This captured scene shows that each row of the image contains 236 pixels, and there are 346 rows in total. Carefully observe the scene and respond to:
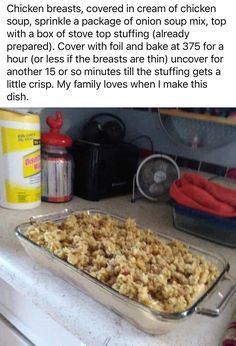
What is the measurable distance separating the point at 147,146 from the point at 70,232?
54 cm

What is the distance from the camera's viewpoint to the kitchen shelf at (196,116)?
2.68 feet

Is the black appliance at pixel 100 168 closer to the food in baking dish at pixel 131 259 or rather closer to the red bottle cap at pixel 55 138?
the red bottle cap at pixel 55 138

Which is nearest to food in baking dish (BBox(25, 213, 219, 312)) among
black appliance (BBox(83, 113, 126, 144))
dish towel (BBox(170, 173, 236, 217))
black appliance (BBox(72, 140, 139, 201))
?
dish towel (BBox(170, 173, 236, 217))

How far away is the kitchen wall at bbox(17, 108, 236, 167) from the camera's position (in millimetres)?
913

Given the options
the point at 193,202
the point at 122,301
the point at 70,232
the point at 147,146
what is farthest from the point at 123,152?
the point at 122,301

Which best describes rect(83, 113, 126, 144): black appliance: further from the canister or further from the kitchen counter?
the kitchen counter

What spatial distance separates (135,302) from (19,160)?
1.62 ft

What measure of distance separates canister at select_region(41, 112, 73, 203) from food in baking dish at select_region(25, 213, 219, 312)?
229 mm

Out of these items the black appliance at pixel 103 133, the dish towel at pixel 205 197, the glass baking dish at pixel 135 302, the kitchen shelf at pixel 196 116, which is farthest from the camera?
the black appliance at pixel 103 133

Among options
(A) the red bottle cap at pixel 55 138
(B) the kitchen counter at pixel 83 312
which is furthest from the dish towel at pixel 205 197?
(A) the red bottle cap at pixel 55 138

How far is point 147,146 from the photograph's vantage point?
1.07 meters

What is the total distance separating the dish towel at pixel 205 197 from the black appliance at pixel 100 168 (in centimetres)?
21
